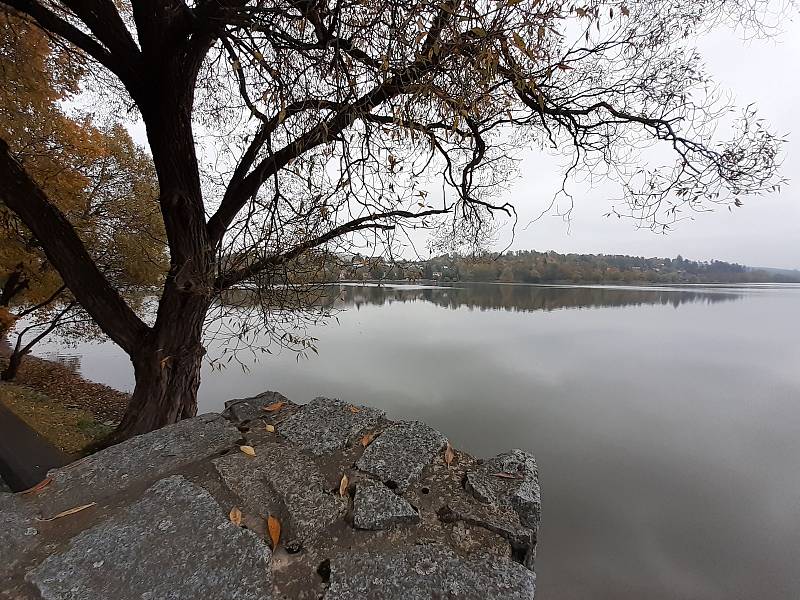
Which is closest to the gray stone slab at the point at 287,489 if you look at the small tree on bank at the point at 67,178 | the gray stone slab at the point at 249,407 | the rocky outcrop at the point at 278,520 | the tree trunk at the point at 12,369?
the rocky outcrop at the point at 278,520

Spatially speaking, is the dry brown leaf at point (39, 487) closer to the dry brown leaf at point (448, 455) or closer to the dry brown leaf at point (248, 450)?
the dry brown leaf at point (248, 450)

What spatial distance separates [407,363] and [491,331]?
8173 mm

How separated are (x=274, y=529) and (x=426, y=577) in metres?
0.53

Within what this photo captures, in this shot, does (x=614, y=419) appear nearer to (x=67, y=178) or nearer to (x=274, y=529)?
(x=274, y=529)

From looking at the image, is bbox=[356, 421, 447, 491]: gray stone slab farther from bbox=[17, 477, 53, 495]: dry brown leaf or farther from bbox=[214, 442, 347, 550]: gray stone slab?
bbox=[17, 477, 53, 495]: dry brown leaf

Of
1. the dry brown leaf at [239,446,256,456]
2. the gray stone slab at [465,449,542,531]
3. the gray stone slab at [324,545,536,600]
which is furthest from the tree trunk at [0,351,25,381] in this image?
the gray stone slab at [465,449,542,531]

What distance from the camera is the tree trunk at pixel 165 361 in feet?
10.1

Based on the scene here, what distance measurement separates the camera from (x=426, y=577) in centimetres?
106

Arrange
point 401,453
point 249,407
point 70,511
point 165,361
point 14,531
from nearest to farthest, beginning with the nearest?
point 14,531 → point 70,511 → point 401,453 → point 249,407 → point 165,361

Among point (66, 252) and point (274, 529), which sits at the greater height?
point (66, 252)

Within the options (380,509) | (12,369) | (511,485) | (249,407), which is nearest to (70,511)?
(249,407)

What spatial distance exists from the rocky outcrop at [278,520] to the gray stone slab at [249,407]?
181 millimetres

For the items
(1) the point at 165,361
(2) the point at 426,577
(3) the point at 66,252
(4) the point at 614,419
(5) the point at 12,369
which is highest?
(3) the point at 66,252

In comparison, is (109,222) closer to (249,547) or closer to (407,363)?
(249,547)
